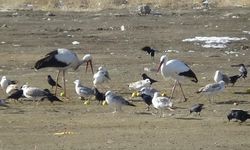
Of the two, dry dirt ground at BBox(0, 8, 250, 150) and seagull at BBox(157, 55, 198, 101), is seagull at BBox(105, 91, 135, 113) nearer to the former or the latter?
dry dirt ground at BBox(0, 8, 250, 150)

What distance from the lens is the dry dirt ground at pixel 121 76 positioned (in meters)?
15.1

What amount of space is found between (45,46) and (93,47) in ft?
6.91

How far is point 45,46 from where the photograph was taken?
35.7 metres

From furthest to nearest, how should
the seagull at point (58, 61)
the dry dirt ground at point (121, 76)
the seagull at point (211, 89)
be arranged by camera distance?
the seagull at point (58, 61) → the seagull at point (211, 89) → the dry dirt ground at point (121, 76)

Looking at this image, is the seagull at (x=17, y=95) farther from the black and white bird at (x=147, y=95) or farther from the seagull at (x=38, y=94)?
the black and white bird at (x=147, y=95)

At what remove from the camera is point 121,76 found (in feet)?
85.0

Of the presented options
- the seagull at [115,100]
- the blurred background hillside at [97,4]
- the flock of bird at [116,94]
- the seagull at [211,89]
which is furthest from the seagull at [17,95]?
the blurred background hillside at [97,4]

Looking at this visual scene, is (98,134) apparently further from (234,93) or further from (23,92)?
(234,93)

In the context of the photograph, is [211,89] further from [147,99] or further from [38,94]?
[38,94]

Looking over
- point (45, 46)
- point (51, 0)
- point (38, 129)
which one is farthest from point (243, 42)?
point (51, 0)

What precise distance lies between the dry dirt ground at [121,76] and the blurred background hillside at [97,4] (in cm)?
618

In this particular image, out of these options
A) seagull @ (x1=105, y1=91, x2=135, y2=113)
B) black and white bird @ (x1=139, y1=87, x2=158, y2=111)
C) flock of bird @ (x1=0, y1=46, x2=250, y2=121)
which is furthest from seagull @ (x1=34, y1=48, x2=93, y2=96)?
seagull @ (x1=105, y1=91, x2=135, y2=113)

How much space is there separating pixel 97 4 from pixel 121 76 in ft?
126

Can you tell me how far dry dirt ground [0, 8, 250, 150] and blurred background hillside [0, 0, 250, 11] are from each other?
618 centimetres
